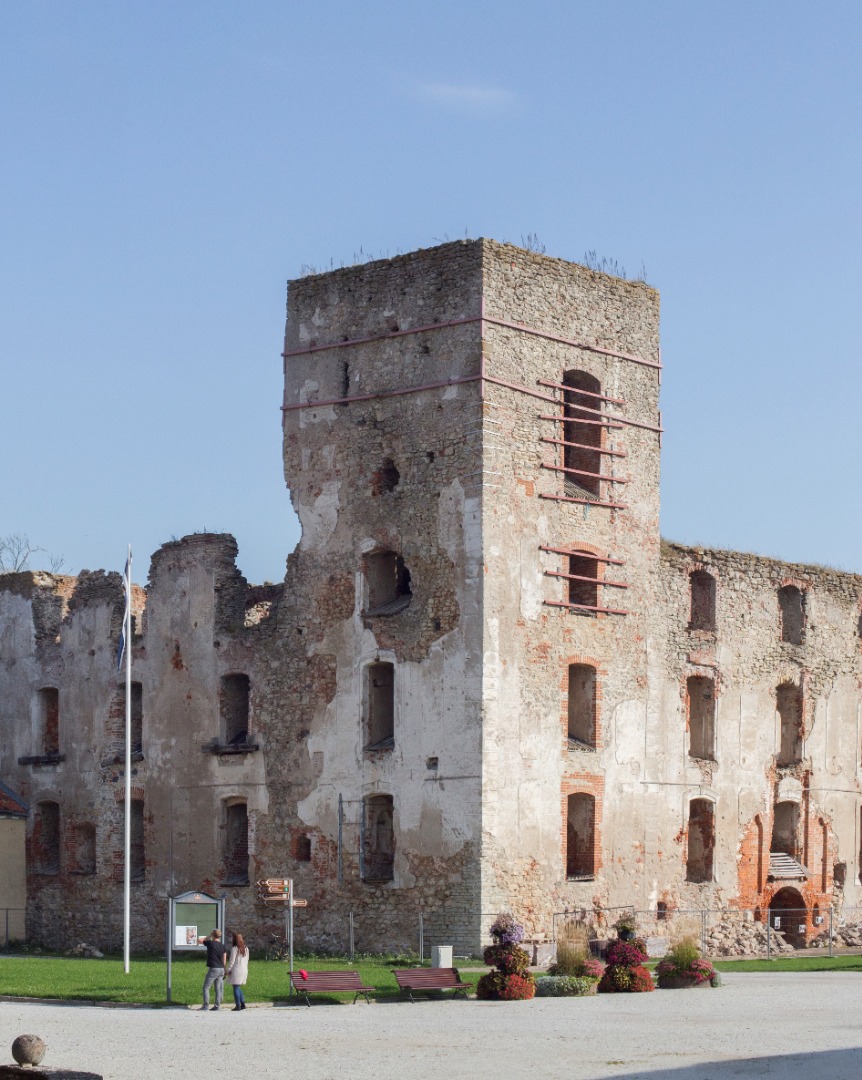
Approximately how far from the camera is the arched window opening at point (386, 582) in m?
40.4

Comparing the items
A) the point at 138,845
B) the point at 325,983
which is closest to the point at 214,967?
the point at 325,983

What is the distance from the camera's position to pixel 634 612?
4181 cm

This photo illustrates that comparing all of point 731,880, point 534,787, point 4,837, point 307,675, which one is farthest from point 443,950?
point 4,837

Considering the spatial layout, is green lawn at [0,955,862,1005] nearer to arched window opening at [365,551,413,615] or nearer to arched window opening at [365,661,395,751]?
arched window opening at [365,661,395,751]

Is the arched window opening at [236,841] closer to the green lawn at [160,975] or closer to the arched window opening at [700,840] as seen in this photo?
the green lawn at [160,975]

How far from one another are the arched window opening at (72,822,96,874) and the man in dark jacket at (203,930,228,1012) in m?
14.8

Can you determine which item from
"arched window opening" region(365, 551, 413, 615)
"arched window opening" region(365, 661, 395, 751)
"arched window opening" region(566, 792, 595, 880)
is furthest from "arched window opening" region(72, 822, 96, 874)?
"arched window opening" region(566, 792, 595, 880)

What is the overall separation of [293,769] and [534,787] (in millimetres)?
5082

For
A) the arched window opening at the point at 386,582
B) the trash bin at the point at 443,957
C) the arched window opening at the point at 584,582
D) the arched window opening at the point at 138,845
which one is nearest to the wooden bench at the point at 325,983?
the trash bin at the point at 443,957

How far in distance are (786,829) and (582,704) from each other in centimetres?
752

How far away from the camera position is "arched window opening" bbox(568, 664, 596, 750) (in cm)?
4059

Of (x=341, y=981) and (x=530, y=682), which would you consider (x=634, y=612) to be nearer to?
(x=530, y=682)

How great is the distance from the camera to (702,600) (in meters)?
44.3

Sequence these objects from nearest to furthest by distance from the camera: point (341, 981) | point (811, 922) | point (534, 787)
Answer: point (341, 981), point (534, 787), point (811, 922)
